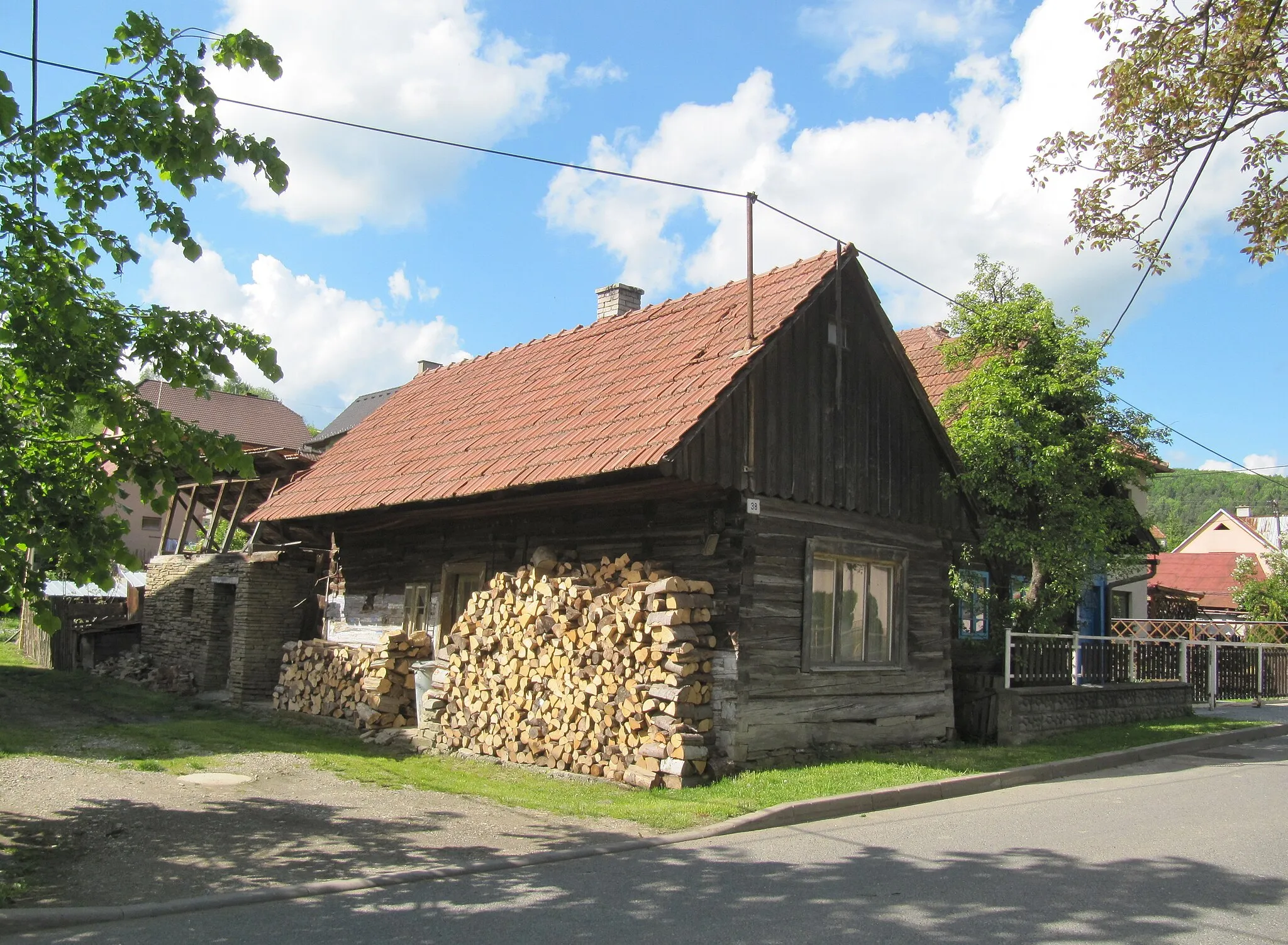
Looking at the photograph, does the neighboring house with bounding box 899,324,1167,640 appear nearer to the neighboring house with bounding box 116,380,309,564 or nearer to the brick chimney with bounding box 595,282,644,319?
the brick chimney with bounding box 595,282,644,319

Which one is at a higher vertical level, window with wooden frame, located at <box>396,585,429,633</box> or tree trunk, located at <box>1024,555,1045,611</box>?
tree trunk, located at <box>1024,555,1045,611</box>

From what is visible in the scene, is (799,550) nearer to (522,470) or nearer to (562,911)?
(522,470)

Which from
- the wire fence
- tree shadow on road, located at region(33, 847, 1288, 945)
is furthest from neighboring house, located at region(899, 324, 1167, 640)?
tree shadow on road, located at region(33, 847, 1288, 945)

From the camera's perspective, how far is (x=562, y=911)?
621cm

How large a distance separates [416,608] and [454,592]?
959mm

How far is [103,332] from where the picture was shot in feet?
22.8

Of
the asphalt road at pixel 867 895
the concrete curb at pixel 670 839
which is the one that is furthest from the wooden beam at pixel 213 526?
the asphalt road at pixel 867 895

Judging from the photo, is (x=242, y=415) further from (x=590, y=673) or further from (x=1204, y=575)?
(x=1204, y=575)

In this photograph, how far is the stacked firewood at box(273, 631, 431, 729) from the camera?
14500mm

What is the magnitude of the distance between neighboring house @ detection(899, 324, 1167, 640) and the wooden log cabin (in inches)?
92.0

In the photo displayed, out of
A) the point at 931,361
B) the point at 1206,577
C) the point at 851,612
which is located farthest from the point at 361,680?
the point at 1206,577

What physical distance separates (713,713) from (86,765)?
6851 mm

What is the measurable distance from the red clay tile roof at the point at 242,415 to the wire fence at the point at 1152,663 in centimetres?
3040

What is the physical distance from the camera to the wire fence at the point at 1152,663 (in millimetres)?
14547
